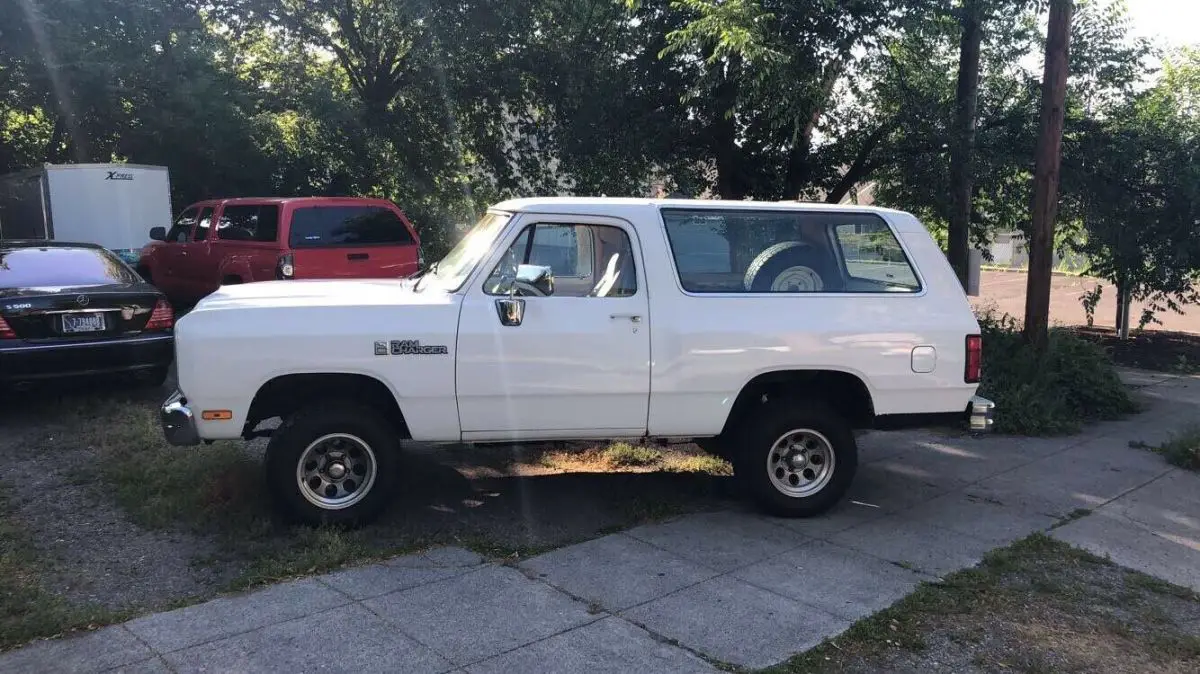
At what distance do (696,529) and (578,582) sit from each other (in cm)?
107

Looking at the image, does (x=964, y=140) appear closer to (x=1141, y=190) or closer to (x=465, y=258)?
(x=1141, y=190)

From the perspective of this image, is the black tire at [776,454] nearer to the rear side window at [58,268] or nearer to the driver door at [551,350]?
the driver door at [551,350]

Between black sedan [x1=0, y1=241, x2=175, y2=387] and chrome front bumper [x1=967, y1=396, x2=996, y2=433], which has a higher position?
black sedan [x1=0, y1=241, x2=175, y2=387]

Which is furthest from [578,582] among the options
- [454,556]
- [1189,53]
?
[1189,53]

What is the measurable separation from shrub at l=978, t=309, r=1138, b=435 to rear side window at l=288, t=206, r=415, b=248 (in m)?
6.58

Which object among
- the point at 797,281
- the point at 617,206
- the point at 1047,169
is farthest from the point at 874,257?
the point at 1047,169

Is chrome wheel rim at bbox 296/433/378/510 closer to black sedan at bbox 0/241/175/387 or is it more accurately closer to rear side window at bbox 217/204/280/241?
black sedan at bbox 0/241/175/387

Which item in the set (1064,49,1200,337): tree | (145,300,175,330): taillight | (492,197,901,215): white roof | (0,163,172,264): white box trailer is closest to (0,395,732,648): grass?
(145,300,175,330): taillight

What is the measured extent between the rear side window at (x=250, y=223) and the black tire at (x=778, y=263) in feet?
21.2

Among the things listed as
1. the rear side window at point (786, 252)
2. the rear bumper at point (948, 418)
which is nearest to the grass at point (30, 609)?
the rear side window at point (786, 252)

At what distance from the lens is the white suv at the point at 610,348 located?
16.0 feet

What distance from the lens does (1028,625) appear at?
4.18 m

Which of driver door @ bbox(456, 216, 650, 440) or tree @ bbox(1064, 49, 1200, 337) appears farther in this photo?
tree @ bbox(1064, 49, 1200, 337)

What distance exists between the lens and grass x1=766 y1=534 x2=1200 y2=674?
12.6 feet
